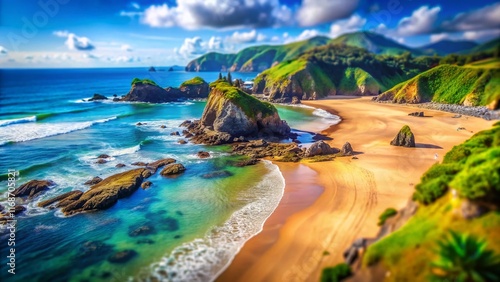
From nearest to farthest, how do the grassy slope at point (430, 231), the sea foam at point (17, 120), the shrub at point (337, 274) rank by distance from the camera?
the grassy slope at point (430, 231), the shrub at point (337, 274), the sea foam at point (17, 120)

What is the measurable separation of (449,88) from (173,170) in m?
77.0

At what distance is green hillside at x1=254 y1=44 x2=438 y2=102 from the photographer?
108 meters

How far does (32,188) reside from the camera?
105ft

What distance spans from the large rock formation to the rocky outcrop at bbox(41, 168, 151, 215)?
2145 cm

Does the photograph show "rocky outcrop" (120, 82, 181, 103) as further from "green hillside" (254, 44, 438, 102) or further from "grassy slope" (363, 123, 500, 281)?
"grassy slope" (363, 123, 500, 281)

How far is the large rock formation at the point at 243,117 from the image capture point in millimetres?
52062

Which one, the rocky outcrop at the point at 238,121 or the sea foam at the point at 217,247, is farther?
the rocky outcrop at the point at 238,121

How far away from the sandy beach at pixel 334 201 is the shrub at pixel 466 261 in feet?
23.6

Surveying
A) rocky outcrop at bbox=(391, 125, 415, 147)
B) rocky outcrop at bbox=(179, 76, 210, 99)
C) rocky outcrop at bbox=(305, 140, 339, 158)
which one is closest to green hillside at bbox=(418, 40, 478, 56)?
rocky outcrop at bbox=(391, 125, 415, 147)

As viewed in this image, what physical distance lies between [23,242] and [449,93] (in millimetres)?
90788

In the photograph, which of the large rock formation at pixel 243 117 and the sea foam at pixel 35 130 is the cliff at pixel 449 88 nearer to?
the large rock formation at pixel 243 117

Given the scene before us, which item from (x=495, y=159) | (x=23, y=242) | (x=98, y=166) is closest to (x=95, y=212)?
(x=23, y=242)

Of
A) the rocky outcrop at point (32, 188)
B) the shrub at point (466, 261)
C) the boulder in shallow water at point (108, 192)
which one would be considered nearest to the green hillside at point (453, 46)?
the shrub at point (466, 261)

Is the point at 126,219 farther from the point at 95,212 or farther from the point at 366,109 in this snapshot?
the point at 366,109
